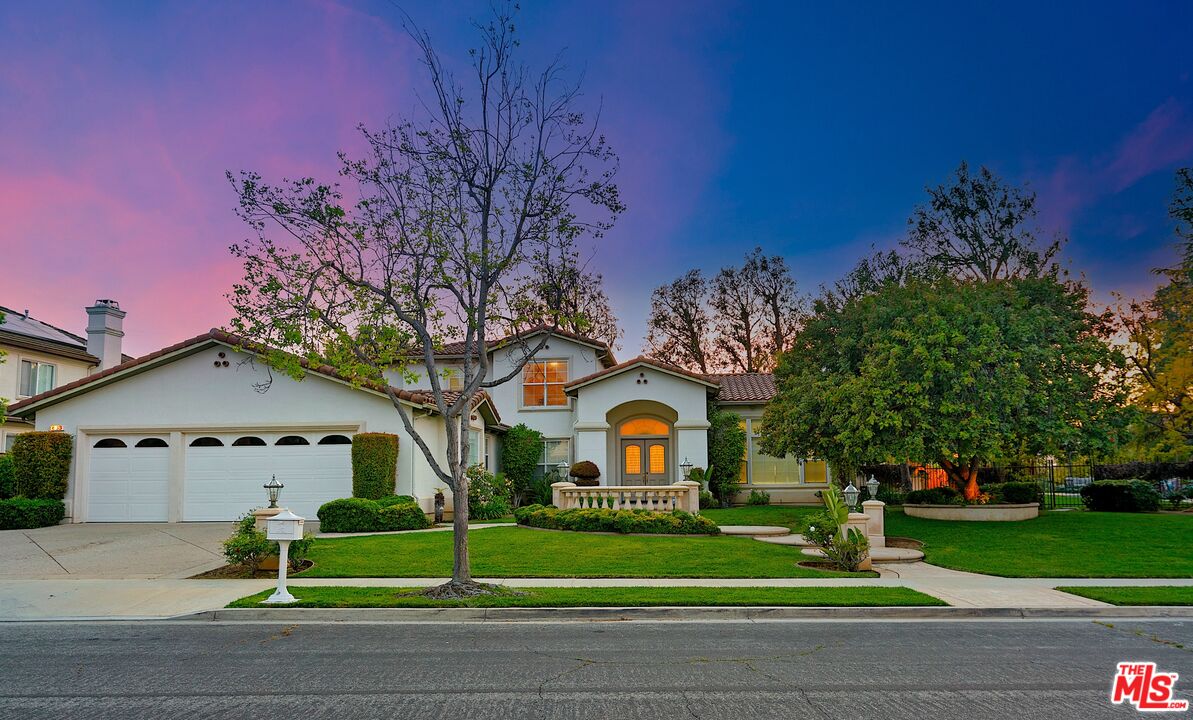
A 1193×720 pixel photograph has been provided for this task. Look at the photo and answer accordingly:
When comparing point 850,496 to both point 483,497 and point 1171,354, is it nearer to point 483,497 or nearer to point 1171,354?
point 483,497

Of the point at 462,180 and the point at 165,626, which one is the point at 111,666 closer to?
the point at 165,626

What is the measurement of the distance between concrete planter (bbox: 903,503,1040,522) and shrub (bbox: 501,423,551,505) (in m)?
13.5

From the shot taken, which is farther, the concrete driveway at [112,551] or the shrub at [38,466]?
the shrub at [38,466]

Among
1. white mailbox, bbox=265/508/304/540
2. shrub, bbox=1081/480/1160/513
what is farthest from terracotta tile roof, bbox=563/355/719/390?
white mailbox, bbox=265/508/304/540

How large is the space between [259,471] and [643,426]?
46.1 ft

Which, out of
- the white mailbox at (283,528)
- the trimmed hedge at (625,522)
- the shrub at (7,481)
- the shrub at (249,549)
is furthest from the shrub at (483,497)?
the shrub at (7,481)

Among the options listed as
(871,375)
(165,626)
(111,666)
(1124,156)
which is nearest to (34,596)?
(165,626)

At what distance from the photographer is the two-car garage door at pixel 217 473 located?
20.8 m

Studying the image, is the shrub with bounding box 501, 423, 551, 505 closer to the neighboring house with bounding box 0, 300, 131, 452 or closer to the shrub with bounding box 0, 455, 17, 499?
the neighboring house with bounding box 0, 300, 131, 452

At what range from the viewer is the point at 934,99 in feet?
70.3

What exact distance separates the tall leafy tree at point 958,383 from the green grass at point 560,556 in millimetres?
4819

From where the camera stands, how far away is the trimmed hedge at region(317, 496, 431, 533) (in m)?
18.3

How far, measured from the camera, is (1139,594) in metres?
10.9

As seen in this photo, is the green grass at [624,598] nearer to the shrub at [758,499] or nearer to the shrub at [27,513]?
the shrub at [27,513]
